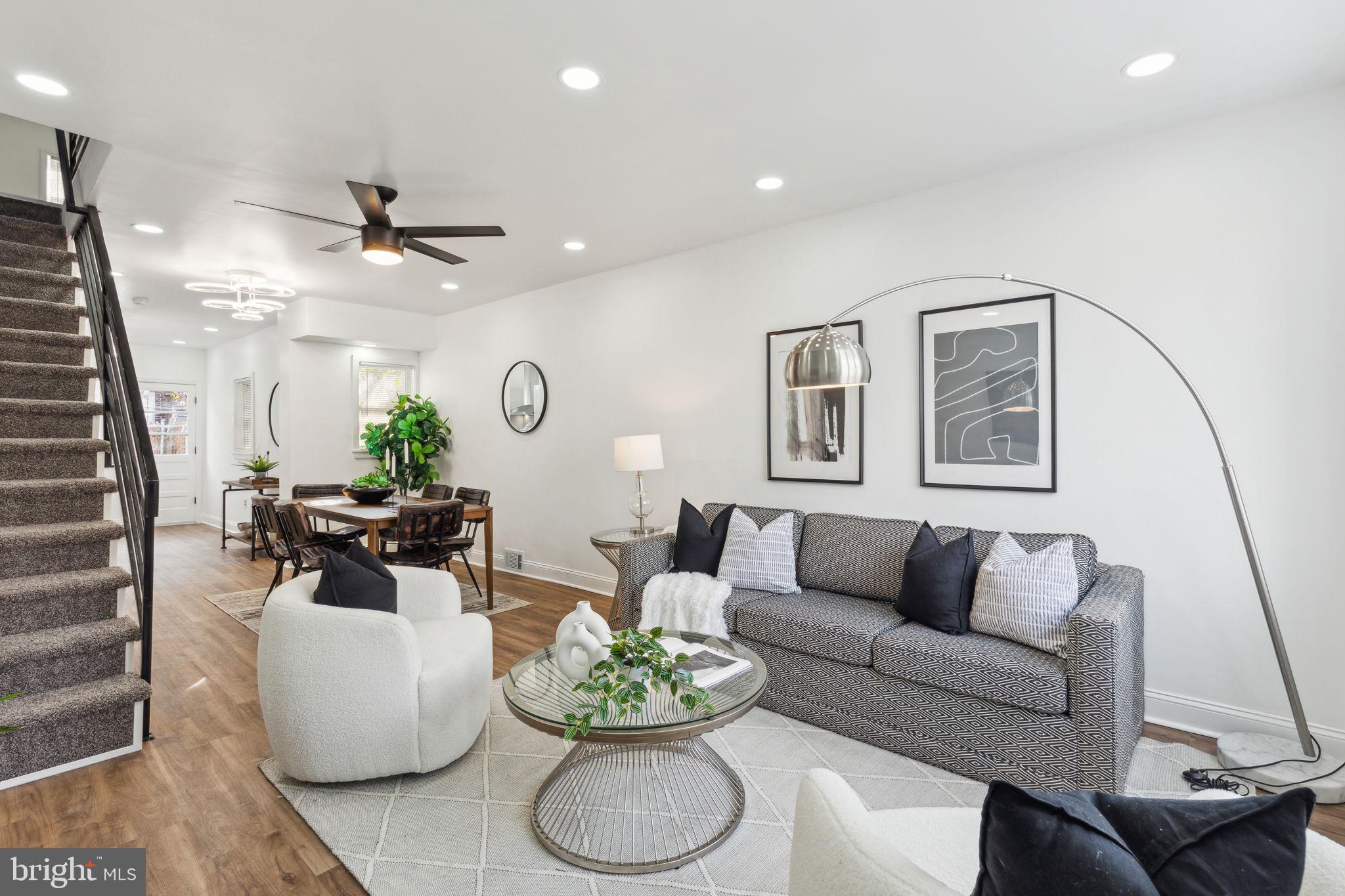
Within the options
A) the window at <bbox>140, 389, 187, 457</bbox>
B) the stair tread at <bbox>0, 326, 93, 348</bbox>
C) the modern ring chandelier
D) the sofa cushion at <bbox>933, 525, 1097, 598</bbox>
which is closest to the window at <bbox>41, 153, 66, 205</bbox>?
the modern ring chandelier

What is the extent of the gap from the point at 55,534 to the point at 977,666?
3876 millimetres

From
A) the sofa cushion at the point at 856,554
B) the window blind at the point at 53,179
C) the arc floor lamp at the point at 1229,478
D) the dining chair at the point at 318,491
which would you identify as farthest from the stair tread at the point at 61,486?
the sofa cushion at the point at 856,554

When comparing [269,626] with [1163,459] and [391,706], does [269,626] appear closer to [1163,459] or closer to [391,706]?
[391,706]

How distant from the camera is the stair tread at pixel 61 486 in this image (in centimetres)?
301

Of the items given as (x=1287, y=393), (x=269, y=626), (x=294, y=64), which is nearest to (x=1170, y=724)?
(x=1287, y=393)

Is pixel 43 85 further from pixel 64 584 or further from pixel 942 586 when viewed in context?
pixel 942 586

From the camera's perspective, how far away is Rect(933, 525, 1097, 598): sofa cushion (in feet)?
9.35

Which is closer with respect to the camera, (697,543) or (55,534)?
(55,534)

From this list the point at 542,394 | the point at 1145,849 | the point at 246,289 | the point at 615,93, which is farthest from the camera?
the point at 542,394

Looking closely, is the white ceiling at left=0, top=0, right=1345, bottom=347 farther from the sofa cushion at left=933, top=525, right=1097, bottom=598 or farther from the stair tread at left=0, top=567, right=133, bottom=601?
the stair tread at left=0, top=567, right=133, bottom=601

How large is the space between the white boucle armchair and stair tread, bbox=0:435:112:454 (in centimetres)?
170

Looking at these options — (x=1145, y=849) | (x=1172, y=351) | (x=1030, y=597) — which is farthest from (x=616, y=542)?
(x=1145, y=849)

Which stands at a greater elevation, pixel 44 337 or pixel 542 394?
pixel 44 337

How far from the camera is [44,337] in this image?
11.9 ft
